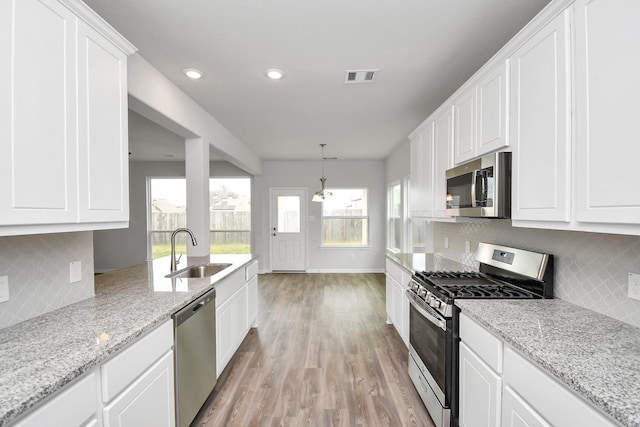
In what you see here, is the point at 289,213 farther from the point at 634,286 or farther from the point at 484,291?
the point at 634,286

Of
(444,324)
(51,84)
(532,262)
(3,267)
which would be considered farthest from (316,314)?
(51,84)

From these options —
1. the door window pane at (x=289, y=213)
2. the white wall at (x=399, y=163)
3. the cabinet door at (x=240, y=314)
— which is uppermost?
the white wall at (x=399, y=163)

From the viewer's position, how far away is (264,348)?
10.3ft

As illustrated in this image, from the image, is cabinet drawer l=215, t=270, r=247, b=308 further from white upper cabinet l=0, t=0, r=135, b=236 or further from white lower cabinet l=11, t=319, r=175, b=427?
white upper cabinet l=0, t=0, r=135, b=236

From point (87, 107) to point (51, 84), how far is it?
18 centimetres

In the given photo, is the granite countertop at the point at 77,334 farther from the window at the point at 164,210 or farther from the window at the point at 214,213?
the window at the point at 164,210

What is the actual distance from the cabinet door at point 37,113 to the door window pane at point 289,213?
5.70 m

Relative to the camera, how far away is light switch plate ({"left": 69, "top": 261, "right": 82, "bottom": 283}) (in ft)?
5.56

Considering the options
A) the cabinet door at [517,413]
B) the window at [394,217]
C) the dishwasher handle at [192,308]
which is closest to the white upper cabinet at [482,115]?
the cabinet door at [517,413]

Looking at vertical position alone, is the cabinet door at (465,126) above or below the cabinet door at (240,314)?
above

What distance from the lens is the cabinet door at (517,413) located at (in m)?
1.13

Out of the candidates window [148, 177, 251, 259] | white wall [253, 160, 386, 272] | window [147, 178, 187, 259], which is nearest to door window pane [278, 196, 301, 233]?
Result: white wall [253, 160, 386, 272]

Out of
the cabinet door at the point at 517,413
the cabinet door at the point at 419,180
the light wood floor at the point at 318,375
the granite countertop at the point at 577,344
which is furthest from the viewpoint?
the cabinet door at the point at 419,180

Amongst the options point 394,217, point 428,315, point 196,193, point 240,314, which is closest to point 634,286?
point 428,315
